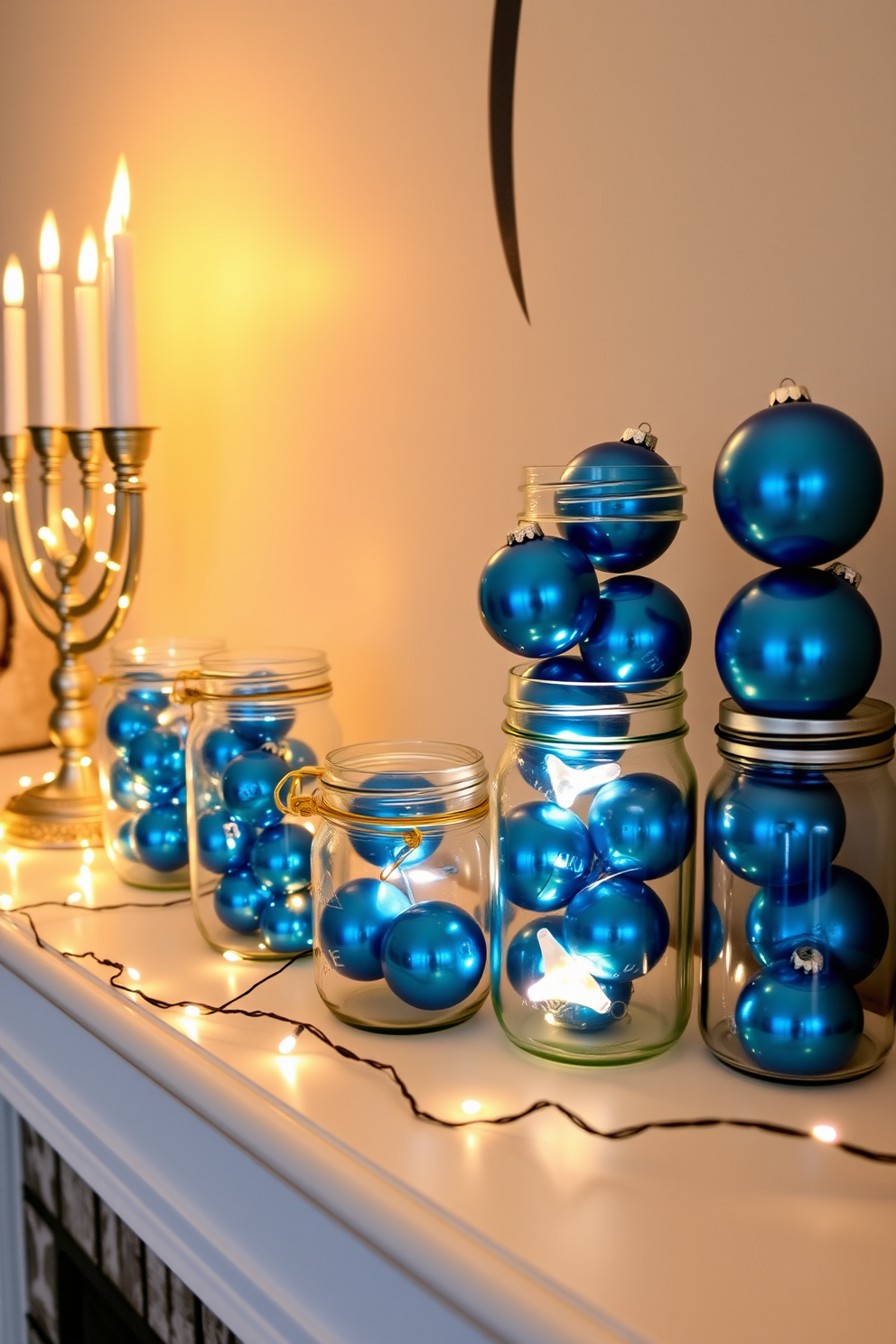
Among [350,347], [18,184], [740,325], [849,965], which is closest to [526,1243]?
[849,965]

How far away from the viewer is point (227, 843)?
31.0 inches

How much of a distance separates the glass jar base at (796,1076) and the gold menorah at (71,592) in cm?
66

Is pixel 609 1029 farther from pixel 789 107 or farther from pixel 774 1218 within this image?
pixel 789 107

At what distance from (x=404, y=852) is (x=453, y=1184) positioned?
0.21 meters

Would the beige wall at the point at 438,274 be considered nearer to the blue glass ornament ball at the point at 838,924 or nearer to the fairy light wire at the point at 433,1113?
the blue glass ornament ball at the point at 838,924

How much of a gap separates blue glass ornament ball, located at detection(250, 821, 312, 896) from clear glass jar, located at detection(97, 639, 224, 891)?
0.58ft

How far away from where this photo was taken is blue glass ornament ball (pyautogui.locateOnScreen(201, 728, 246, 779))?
2.66 feet

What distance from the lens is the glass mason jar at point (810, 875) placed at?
1.75ft

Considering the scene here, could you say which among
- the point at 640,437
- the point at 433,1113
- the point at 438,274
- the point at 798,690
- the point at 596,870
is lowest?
the point at 433,1113

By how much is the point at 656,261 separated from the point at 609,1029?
462mm

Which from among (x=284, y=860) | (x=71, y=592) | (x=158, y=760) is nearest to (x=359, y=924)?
(x=284, y=860)

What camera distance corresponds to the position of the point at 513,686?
61 centimetres

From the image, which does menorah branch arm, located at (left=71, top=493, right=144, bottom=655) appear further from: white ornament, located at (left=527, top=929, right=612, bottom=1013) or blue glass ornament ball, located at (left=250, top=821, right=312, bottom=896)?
white ornament, located at (left=527, top=929, right=612, bottom=1013)

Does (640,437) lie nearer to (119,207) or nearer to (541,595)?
(541,595)
